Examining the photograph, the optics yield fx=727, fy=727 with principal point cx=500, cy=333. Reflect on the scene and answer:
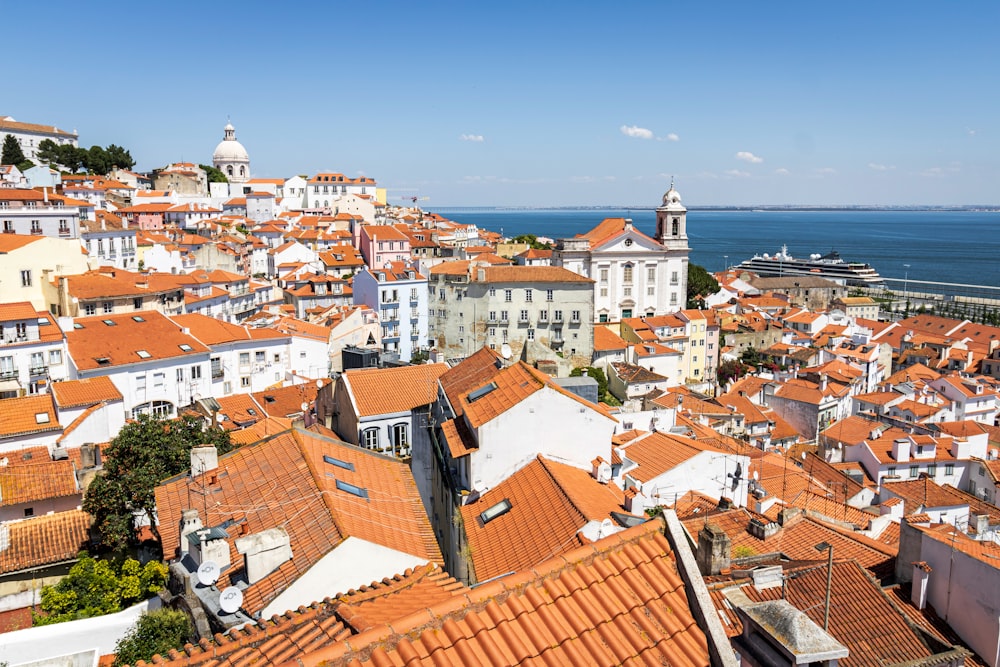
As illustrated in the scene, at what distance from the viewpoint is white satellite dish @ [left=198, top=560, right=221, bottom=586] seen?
27.5 ft

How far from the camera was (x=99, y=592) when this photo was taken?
404 inches

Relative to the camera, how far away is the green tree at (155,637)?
25.4 ft

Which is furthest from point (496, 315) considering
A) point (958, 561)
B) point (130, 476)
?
point (958, 561)

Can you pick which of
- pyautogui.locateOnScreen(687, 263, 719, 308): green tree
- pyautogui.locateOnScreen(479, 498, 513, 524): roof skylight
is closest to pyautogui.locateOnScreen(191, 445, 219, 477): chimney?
pyautogui.locateOnScreen(479, 498, 513, 524): roof skylight

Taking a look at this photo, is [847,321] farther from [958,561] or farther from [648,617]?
[648,617]

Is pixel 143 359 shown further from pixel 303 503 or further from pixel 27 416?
pixel 303 503

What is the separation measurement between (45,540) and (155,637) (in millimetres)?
7403

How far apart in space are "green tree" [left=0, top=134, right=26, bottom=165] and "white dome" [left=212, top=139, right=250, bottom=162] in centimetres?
3089

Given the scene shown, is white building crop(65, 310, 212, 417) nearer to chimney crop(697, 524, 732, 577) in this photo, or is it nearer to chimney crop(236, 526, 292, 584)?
chimney crop(236, 526, 292, 584)

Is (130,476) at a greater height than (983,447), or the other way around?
(130,476)

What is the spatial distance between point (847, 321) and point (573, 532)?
227 feet

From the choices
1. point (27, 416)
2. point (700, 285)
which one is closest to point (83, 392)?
point (27, 416)

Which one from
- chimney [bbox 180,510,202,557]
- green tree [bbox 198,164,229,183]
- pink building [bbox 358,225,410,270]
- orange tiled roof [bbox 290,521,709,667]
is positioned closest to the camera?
orange tiled roof [bbox 290,521,709,667]

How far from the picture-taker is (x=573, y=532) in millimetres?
9711
